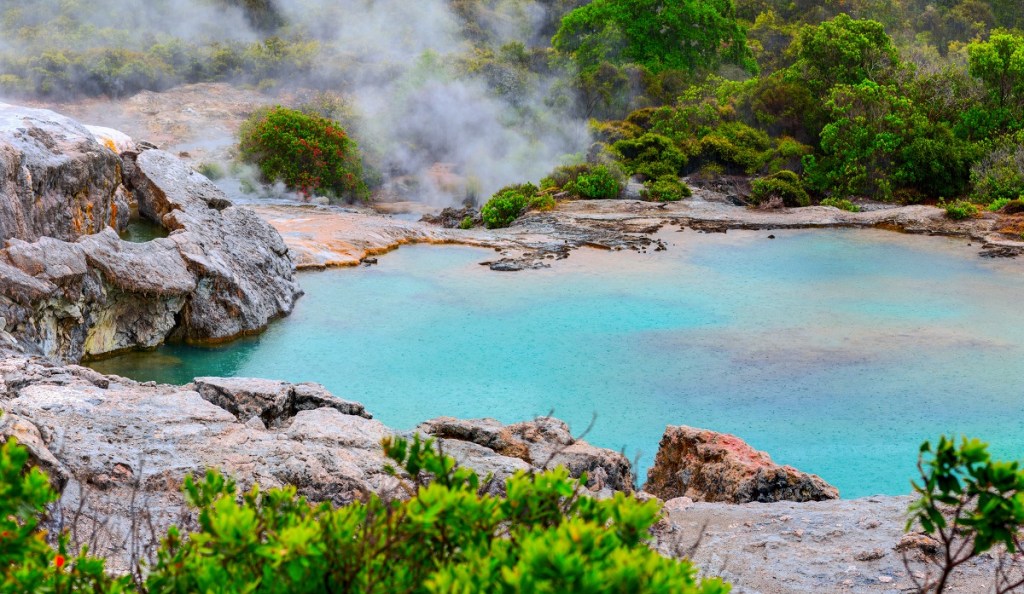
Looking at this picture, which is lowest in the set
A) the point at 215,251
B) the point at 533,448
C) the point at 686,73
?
the point at 533,448

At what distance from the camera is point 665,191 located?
73.3 feet

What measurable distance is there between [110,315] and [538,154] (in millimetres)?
17575

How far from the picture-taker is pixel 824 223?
1953 centimetres

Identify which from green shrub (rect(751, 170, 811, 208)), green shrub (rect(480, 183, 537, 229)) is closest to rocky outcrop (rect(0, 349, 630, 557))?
green shrub (rect(480, 183, 537, 229))

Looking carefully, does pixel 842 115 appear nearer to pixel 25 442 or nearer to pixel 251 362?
pixel 251 362

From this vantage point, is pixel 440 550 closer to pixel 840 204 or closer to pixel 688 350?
pixel 688 350

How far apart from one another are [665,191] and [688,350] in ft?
36.8

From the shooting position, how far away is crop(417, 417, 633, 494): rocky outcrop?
22.2 feet

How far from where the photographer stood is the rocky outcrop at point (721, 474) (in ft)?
23.7

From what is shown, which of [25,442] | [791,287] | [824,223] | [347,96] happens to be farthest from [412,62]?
[25,442]

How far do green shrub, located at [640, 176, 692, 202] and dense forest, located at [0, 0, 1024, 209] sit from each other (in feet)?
0.18

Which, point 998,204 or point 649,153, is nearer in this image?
point 998,204

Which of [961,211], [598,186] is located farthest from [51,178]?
[961,211]

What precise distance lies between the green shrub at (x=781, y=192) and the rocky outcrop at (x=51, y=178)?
14.4 m
